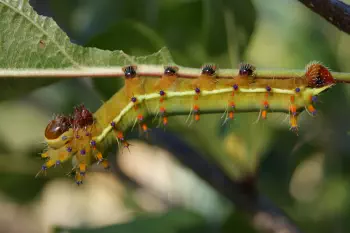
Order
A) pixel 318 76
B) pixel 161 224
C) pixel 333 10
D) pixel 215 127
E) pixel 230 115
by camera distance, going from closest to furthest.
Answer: pixel 333 10 < pixel 318 76 < pixel 230 115 < pixel 161 224 < pixel 215 127

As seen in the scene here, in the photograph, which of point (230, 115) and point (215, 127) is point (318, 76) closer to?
point (230, 115)

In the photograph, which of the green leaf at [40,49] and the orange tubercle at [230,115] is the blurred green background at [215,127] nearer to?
the green leaf at [40,49]

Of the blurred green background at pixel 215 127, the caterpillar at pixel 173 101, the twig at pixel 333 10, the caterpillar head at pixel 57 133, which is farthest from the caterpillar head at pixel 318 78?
the caterpillar head at pixel 57 133

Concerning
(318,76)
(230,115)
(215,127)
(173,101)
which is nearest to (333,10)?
(318,76)

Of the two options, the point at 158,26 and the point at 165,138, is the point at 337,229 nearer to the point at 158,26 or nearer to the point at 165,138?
the point at 165,138

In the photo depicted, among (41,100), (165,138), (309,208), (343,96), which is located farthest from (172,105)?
(41,100)

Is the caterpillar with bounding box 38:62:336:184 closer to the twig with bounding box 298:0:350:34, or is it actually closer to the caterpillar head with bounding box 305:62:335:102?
the caterpillar head with bounding box 305:62:335:102
